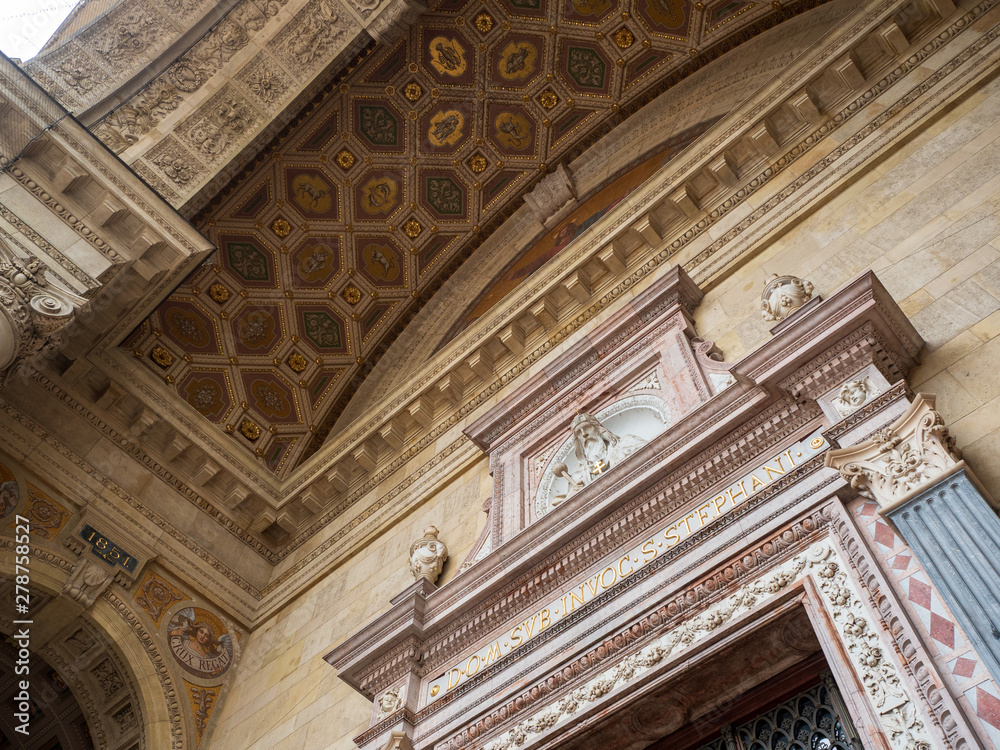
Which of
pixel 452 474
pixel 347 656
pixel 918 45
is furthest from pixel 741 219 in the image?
pixel 347 656

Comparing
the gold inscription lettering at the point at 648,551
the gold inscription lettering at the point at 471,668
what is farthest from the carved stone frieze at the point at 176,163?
the gold inscription lettering at the point at 648,551

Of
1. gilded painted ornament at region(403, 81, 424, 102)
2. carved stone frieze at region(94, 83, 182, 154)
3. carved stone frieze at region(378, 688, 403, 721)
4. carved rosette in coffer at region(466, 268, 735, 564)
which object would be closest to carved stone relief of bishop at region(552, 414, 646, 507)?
carved rosette in coffer at region(466, 268, 735, 564)

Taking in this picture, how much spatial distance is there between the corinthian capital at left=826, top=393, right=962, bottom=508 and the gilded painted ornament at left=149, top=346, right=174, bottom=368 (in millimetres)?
7582

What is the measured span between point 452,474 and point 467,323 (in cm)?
331

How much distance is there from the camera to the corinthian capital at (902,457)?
365cm

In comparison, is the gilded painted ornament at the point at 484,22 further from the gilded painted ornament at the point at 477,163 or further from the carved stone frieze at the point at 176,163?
the carved stone frieze at the point at 176,163

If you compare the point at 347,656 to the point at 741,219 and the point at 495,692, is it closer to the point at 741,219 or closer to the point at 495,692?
the point at 495,692

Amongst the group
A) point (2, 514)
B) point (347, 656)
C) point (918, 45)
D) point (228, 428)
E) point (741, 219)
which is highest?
point (228, 428)

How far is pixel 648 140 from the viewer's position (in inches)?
403

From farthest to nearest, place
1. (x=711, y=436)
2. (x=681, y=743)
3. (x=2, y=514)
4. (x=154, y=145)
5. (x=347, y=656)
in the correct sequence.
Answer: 1. (x=154, y=145)
2. (x=2, y=514)
3. (x=347, y=656)
4. (x=711, y=436)
5. (x=681, y=743)

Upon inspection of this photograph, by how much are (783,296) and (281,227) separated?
688 centimetres

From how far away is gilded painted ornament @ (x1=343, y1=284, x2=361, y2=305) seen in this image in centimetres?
1092

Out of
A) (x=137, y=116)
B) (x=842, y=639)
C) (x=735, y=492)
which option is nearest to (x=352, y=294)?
(x=137, y=116)

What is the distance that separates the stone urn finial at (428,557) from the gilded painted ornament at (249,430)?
151 inches
